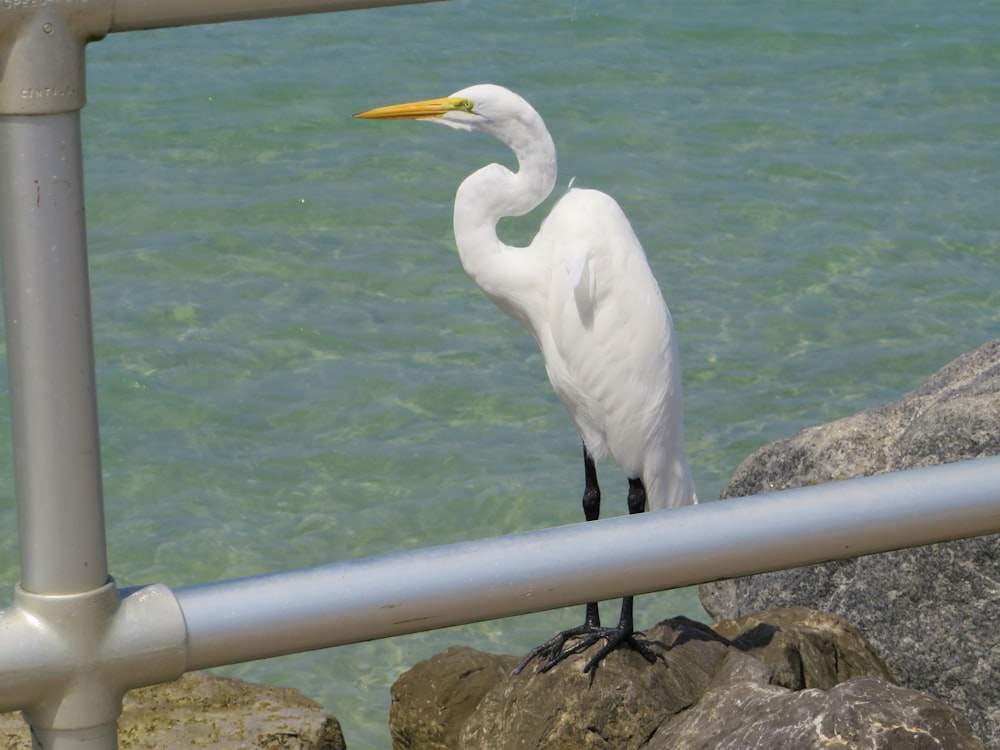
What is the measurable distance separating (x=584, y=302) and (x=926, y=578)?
983 mm

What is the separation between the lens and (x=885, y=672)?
11.2 ft

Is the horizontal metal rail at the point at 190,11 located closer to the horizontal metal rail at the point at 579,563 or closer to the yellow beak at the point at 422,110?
the horizontal metal rail at the point at 579,563

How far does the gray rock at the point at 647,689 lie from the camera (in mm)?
2840

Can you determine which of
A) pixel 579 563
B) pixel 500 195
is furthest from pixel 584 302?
pixel 579 563

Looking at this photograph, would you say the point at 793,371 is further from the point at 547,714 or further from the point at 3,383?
the point at 547,714

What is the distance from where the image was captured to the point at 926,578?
3518 mm

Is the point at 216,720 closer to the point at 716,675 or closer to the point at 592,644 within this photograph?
the point at 592,644

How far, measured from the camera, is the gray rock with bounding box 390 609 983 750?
9.32 ft

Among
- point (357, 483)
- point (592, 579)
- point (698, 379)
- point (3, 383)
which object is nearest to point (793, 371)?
point (698, 379)

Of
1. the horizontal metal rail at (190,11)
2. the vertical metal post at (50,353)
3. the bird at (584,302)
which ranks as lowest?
the bird at (584,302)

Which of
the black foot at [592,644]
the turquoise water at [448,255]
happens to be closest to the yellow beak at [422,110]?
the black foot at [592,644]

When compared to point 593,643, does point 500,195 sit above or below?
above

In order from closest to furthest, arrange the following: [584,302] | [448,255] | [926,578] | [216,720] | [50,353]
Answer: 1. [50,353]
2. [216,720]
3. [926,578]
4. [584,302]
5. [448,255]

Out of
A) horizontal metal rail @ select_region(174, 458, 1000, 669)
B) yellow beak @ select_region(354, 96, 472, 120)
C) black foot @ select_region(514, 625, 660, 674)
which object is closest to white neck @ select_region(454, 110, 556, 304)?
yellow beak @ select_region(354, 96, 472, 120)
